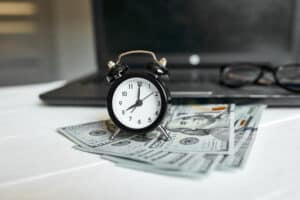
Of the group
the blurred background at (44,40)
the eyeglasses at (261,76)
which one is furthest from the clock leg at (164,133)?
the blurred background at (44,40)

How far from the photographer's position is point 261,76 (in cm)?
66

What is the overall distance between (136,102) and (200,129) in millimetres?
102

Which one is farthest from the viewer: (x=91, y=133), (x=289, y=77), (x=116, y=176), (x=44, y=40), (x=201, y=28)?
(x=44, y=40)

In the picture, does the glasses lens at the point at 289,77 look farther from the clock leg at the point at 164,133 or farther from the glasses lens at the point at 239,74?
the clock leg at the point at 164,133

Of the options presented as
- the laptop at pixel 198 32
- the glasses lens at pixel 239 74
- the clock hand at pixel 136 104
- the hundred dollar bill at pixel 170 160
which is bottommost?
the hundred dollar bill at pixel 170 160

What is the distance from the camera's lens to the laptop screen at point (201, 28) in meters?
0.79

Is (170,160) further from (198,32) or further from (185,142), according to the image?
(198,32)

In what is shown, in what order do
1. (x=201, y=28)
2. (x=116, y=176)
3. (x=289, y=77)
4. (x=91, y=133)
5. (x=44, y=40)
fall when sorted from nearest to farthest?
1. (x=116, y=176)
2. (x=91, y=133)
3. (x=289, y=77)
4. (x=201, y=28)
5. (x=44, y=40)

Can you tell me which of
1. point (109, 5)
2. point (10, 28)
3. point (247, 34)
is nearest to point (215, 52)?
point (247, 34)

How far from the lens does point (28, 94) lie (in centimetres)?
74

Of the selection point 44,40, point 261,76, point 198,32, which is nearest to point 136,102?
point 261,76

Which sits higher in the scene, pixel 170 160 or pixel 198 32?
pixel 198 32

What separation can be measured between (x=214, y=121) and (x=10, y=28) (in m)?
0.94

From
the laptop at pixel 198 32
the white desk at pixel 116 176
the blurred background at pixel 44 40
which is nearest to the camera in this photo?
the white desk at pixel 116 176
